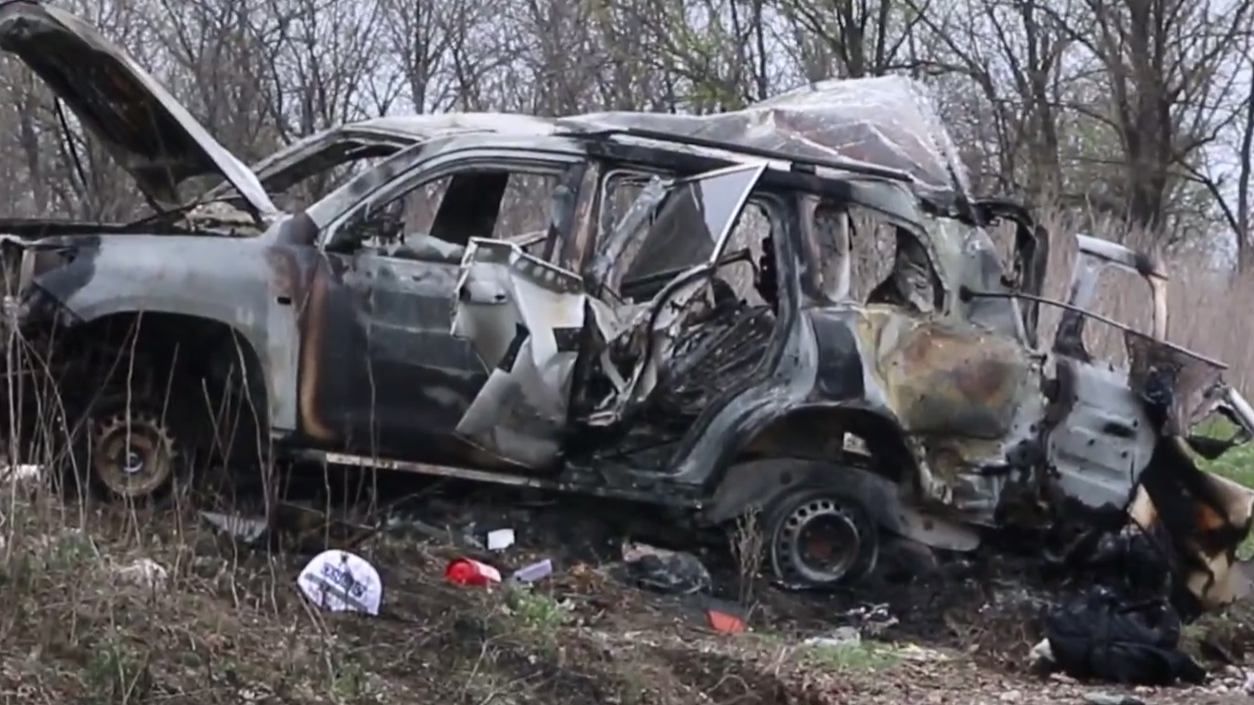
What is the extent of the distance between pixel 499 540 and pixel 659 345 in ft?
3.59

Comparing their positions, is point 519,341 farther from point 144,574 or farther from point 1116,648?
point 144,574

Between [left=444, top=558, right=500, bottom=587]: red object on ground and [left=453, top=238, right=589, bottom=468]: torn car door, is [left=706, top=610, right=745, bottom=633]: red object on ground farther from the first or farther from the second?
[left=453, top=238, right=589, bottom=468]: torn car door

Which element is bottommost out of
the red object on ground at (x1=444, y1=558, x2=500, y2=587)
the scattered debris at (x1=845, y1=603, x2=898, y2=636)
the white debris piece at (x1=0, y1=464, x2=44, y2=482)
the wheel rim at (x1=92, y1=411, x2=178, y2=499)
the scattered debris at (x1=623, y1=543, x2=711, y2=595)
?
the scattered debris at (x1=845, y1=603, x2=898, y2=636)

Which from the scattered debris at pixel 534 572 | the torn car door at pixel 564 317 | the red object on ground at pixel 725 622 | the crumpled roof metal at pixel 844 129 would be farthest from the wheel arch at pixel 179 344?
the red object on ground at pixel 725 622

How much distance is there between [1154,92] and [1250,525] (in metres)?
25.3

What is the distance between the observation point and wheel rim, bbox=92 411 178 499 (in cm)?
815

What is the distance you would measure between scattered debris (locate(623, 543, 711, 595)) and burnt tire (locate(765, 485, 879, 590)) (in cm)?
36

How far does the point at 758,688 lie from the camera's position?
6195mm

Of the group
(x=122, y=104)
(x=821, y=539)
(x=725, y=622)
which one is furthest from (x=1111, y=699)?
(x=122, y=104)

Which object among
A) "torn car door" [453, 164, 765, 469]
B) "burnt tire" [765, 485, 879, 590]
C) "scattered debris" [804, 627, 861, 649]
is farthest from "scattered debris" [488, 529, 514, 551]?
"scattered debris" [804, 627, 861, 649]

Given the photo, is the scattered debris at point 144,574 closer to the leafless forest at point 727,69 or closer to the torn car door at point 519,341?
the torn car door at point 519,341

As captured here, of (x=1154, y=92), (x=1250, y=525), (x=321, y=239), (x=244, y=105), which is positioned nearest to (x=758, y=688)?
(x=321, y=239)

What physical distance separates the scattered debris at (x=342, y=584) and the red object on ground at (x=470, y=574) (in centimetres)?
84

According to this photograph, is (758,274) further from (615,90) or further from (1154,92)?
(1154,92)
